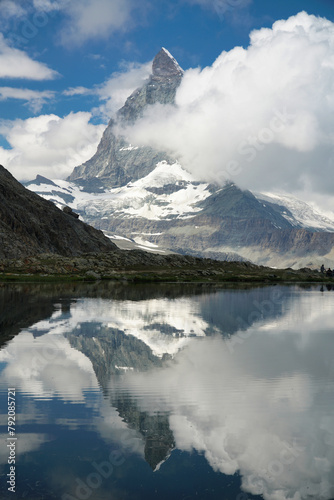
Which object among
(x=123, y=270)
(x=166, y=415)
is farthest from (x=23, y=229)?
(x=166, y=415)

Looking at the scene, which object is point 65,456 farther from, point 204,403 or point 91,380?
point 91,380

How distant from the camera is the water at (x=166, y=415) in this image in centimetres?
1404

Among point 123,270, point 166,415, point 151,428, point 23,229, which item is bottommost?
point 151,428

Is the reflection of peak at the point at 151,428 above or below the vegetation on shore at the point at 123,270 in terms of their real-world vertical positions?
below

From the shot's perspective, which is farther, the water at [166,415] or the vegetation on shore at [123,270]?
the vegetation on shore at [123,270]

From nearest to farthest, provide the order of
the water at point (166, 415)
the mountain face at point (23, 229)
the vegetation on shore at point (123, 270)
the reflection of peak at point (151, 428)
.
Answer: the water at point (166, 415)
the reflection of peak at point (151, 428)
the vegetation on shore at point (123, 270)
the mountain face at point (23, 229)

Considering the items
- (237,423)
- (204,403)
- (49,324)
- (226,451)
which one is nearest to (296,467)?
(226,451)

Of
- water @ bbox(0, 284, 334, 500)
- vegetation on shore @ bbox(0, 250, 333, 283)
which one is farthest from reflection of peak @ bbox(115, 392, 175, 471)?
vegetation on shore @ bbox(0, 250, 333, 283)

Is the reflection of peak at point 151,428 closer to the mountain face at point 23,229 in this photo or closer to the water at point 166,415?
the water at point 166,415

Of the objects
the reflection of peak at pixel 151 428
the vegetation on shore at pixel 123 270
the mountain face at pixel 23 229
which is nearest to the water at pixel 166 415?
the reflection of peak at pixel 151 428

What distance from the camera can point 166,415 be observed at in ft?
61.8

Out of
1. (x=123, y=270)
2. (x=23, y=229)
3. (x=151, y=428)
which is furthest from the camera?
(x=23, y=229)

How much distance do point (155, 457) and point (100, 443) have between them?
1.83m

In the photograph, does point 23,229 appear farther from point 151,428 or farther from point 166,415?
point 151,428
